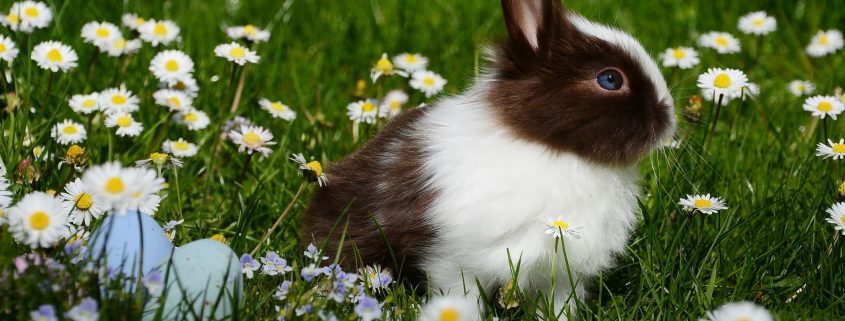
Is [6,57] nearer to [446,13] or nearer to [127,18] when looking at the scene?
[127,18]

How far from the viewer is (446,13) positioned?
5871 millimetres

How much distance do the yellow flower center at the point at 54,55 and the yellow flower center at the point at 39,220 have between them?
5.20 feet

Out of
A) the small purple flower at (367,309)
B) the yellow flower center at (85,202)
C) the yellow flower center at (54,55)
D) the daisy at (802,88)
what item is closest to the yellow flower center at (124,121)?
the yellow flower center at (54,55)

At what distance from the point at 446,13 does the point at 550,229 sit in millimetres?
3167

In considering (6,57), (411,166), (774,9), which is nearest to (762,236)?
(411,166)

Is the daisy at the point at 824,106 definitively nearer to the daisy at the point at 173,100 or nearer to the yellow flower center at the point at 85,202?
the daisy at the point at 173,100

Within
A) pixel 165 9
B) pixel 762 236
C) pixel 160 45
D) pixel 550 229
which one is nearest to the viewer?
pixel 550 229

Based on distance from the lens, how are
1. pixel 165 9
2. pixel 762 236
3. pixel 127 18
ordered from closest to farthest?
1. pixel 762 236
2. pixel 127 18
3. pixel 165 9

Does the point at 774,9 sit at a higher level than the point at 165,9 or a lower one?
lower

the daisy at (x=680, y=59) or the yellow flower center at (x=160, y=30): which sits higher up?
the yellow flower center at (x=160, y=30)

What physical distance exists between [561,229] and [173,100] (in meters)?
1.66

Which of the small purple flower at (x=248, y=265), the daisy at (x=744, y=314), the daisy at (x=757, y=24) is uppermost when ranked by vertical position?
the daisy at (x=757, y=24)

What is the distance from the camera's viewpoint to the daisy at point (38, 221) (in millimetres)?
2373

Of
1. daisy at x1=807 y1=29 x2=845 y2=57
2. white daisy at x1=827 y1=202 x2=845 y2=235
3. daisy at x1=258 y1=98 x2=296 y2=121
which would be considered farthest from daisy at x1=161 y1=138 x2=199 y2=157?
daisy at x1=807 y1=29 x2=845 y2=57
